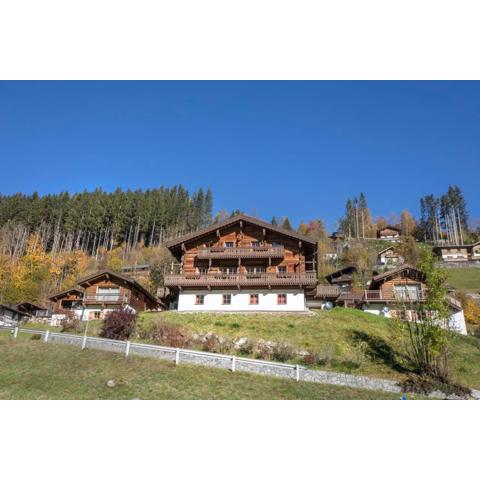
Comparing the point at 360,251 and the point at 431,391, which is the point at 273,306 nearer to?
the point at 431,391

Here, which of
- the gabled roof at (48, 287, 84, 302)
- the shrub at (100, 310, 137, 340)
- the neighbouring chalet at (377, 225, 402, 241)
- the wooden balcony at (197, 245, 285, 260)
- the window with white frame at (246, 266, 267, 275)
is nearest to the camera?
the shrub at (100, 310, 137, 340)

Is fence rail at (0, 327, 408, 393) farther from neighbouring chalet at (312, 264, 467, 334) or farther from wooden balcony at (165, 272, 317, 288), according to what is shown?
neighbouring chalet at (312, 264, 467, 334)

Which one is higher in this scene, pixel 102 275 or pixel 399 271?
pixel 399 271

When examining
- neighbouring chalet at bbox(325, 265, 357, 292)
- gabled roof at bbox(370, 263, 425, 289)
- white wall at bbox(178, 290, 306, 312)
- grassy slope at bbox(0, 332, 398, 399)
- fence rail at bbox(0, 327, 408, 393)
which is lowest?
grassy slope at bbox(0, 332, 398, 399)

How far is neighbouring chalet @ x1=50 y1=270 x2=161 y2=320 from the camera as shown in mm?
38656

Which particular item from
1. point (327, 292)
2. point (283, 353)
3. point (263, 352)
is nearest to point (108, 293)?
point (263, 352)

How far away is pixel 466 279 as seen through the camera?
219 feet

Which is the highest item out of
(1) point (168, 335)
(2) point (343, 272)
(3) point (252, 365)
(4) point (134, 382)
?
(2) point (343, 272)

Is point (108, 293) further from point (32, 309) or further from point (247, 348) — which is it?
point (247, 348)

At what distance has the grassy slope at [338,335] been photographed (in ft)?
65.2

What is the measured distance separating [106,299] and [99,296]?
3.33 feet

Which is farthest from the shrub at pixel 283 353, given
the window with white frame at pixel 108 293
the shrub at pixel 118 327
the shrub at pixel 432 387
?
the window with white frame at pixel 108 293

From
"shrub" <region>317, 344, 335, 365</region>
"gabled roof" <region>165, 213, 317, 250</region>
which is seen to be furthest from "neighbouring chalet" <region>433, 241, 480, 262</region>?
"shrub" <region>317, 344, 335, 365</region>

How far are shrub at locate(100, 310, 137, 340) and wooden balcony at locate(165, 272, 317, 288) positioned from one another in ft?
24.3
